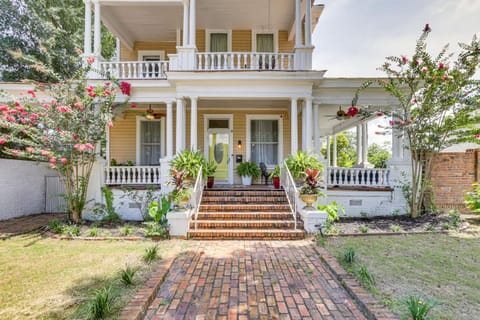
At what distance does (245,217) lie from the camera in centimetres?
624

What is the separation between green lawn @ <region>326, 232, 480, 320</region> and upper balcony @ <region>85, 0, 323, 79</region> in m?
5.24

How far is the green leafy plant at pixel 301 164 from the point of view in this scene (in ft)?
22.5

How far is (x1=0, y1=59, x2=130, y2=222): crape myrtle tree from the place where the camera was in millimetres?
6148

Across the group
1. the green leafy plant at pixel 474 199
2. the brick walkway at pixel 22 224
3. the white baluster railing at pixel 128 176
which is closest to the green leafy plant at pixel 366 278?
the green leafy plant at pixel 474 199

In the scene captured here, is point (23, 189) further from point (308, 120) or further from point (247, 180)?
point (308, 120)

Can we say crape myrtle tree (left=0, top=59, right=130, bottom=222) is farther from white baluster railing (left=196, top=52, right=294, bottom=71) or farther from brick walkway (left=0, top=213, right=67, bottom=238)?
white baluster railing (left=196, top=52, right=294, bottom=71)

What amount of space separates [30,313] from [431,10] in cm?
1196

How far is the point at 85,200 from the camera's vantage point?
7184 millimetres

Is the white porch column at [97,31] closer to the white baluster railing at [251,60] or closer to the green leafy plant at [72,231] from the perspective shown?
the white baluster railing at [251,60]

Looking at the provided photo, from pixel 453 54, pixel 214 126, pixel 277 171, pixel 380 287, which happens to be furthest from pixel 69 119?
pixel 453 54

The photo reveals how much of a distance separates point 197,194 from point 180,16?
6.58m

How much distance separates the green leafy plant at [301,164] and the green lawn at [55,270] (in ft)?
11.5

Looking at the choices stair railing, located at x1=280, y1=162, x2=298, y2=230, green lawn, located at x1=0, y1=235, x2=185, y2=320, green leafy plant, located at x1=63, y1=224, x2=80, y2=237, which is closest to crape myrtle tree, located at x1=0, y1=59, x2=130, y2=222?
green leafy plant, located at x1=63, y1=224, x2=80, y2=237

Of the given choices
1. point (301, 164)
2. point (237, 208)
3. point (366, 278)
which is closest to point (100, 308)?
point (366, 278)
